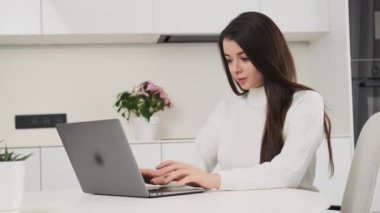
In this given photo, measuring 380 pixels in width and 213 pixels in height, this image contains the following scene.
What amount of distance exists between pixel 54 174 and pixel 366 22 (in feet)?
6.34

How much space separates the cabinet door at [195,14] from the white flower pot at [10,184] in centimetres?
232

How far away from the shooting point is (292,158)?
184 cm

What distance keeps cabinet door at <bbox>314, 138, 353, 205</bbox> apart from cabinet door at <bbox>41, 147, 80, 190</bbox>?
1352 millimetres

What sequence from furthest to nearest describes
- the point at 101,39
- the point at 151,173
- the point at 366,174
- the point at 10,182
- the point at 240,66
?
the point at 101,39, the point at 240,66, the point at 151,173, the point at 366,174, the point at 10,182

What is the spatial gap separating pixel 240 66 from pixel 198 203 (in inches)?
31.3

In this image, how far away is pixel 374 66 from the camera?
3576 millimetres

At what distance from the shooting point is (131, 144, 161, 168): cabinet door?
3.37 meters

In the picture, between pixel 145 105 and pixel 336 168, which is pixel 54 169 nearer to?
pixel 145 105

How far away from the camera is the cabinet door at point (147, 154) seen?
3.37 meters

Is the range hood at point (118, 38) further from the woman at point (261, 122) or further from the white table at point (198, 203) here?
the white table at point (198, 203)

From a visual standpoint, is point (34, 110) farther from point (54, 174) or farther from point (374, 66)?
point (374, 66)

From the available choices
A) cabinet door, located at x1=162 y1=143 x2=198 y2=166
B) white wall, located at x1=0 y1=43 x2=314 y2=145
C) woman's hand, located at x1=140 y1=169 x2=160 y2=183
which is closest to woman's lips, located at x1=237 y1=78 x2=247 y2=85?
woman's hand, located at x1=140 y1=169 x2=160 y2=183

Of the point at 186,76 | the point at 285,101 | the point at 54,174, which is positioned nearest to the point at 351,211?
the point at 285,101

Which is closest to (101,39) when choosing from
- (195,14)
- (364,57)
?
(195,14)
